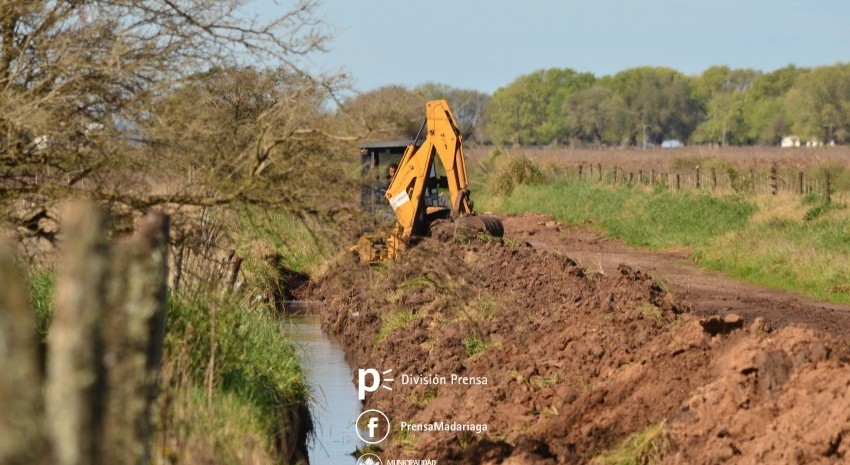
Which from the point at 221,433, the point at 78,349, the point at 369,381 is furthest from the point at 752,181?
the point at 78,349

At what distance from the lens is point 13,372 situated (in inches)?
133

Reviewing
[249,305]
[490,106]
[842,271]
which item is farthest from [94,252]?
[490,106]

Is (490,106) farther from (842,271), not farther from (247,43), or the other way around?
(247,43)

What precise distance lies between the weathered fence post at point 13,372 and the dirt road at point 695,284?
12623 mm

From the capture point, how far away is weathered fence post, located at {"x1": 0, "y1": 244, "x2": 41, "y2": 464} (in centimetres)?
334

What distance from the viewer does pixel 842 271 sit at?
69.4 ft

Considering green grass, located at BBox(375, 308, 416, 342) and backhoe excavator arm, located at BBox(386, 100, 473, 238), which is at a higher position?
backhoe excavator arm, located at BBox(386, 100, 473, 238)

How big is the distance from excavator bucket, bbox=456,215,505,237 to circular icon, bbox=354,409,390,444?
9911 millimetres

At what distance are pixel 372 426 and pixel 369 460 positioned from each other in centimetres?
102

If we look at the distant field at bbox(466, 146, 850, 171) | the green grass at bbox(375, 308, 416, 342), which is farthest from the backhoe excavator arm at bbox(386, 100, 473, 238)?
the distant field at bbox(466, 146, 850, 171)

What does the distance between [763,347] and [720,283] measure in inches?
521

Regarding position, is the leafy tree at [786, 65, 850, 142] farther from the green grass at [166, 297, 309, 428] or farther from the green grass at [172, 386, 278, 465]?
the green grass at [172, 386, 278, 465]

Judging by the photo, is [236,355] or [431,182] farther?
[431,182]

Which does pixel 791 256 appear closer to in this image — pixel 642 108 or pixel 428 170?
pixel 428 170
